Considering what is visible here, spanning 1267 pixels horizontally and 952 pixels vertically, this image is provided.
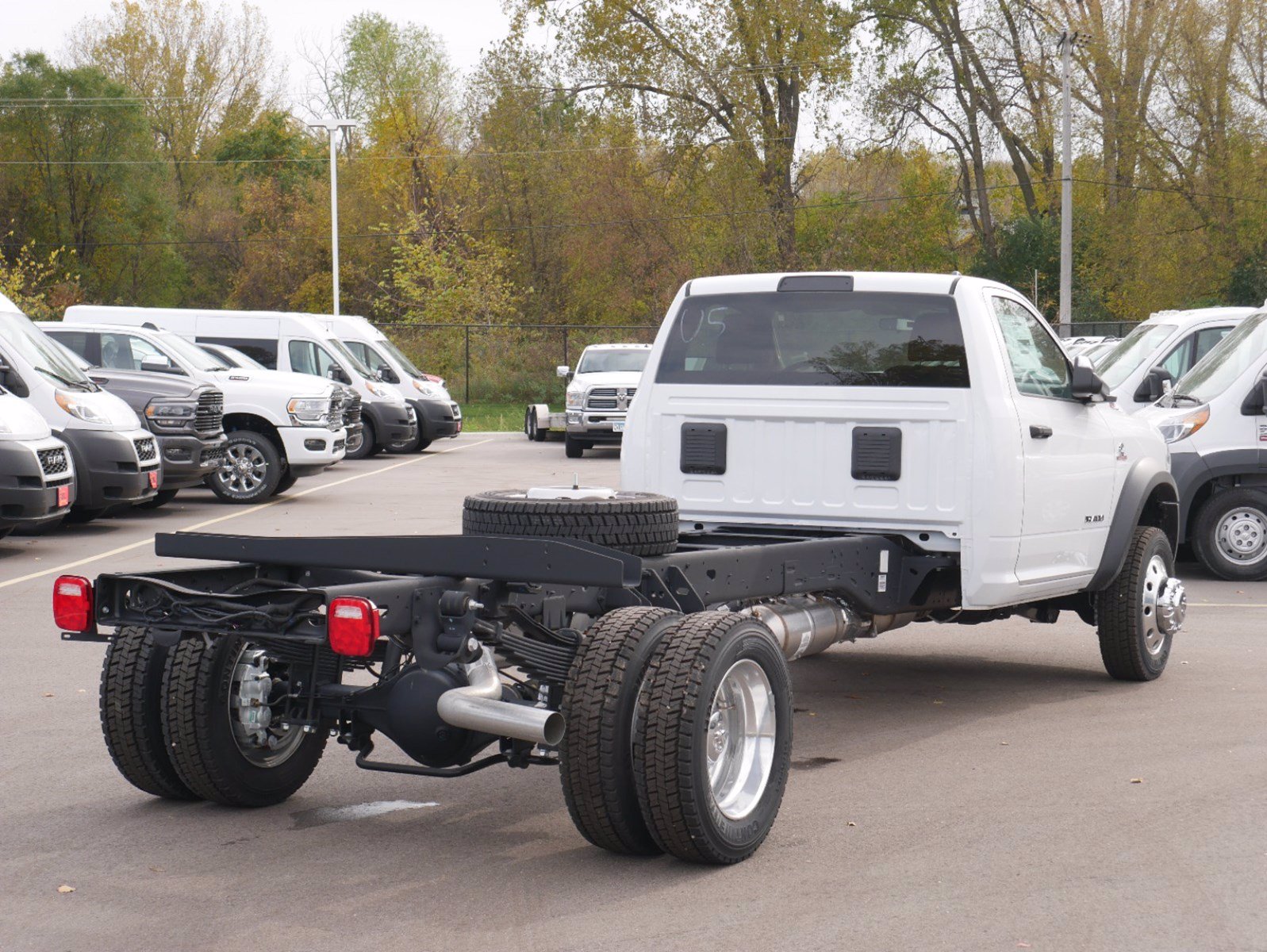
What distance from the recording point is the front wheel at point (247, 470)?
1892 cm

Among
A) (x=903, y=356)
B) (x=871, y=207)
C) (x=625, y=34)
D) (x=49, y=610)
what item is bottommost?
(x=49, y=610)

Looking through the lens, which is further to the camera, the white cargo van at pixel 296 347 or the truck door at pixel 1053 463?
the white cargo van at pixel 296 347

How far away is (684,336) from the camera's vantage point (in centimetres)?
791

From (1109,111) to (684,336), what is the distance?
3745 cm

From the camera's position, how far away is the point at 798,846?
5.50m

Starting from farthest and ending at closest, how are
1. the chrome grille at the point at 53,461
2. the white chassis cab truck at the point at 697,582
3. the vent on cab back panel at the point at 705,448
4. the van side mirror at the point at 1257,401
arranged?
the chrome grille at the point at 53,461, the van side mirror at the point at 1257,401, the vent on cab back panel at the point at 705,448, the white chassis cab truck at the point at 697,582

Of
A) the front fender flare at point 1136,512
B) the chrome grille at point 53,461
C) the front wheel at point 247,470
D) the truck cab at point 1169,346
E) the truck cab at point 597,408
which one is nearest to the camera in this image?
the front fender flare at point 1136,512

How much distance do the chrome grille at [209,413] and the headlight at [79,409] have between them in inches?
82.0

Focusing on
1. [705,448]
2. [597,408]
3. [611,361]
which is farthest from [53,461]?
[611,361]

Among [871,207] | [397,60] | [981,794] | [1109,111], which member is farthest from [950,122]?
[981,794]

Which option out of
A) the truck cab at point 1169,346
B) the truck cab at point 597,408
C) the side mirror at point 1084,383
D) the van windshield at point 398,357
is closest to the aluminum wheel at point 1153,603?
the side mirror at point 1084,383

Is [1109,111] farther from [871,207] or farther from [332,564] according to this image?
[332,564]

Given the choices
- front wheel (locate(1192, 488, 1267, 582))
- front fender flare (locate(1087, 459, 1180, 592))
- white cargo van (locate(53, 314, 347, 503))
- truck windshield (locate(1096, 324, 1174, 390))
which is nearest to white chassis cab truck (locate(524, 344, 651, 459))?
white cargo van (locate(53, 314, 347, 503))

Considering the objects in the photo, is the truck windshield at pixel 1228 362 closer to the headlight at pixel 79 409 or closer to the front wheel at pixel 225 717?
the front wheel at pixel 225 717
